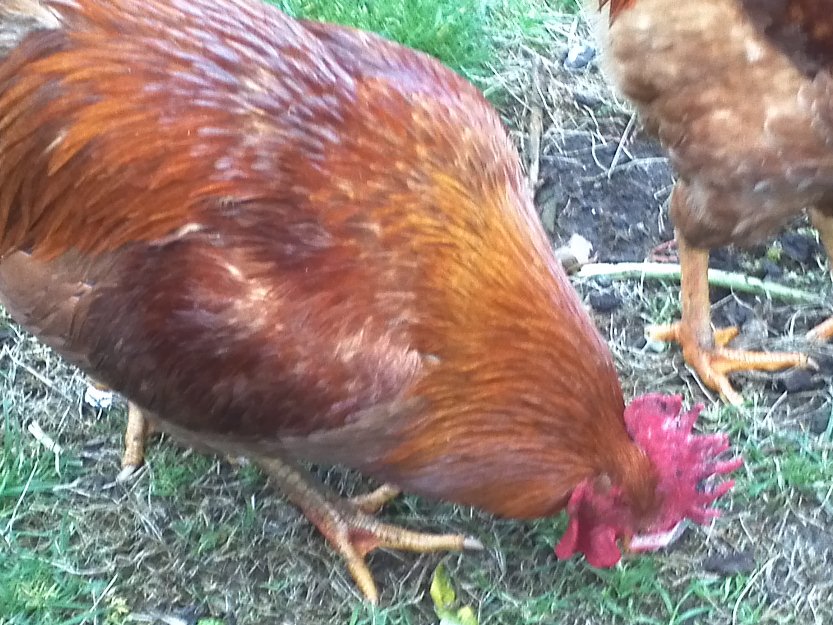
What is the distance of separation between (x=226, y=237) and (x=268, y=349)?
0.74 feet

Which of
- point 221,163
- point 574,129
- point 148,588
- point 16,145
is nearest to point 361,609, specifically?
point 148,588

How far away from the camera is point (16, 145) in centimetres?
178

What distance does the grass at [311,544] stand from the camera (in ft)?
7.26

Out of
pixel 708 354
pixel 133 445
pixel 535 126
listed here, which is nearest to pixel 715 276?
pixel 708 354

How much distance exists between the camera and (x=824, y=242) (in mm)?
2617

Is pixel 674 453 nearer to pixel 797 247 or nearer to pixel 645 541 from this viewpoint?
pixel 645 541

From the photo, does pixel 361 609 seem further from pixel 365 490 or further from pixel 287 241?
pixel 287 241

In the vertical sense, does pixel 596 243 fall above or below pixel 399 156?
below

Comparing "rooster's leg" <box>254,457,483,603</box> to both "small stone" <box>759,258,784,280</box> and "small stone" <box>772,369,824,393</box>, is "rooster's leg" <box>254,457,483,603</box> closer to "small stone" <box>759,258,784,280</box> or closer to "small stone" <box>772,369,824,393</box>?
"small stone" <box>772,369,824,393</box>

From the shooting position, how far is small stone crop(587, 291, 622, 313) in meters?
2.73

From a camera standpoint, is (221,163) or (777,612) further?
(777,612)

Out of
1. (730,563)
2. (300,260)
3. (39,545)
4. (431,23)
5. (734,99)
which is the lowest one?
(39,545)

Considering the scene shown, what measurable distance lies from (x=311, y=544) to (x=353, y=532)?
133mm

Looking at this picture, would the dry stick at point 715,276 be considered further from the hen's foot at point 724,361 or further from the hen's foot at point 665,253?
the hen's foot at point 724,361
